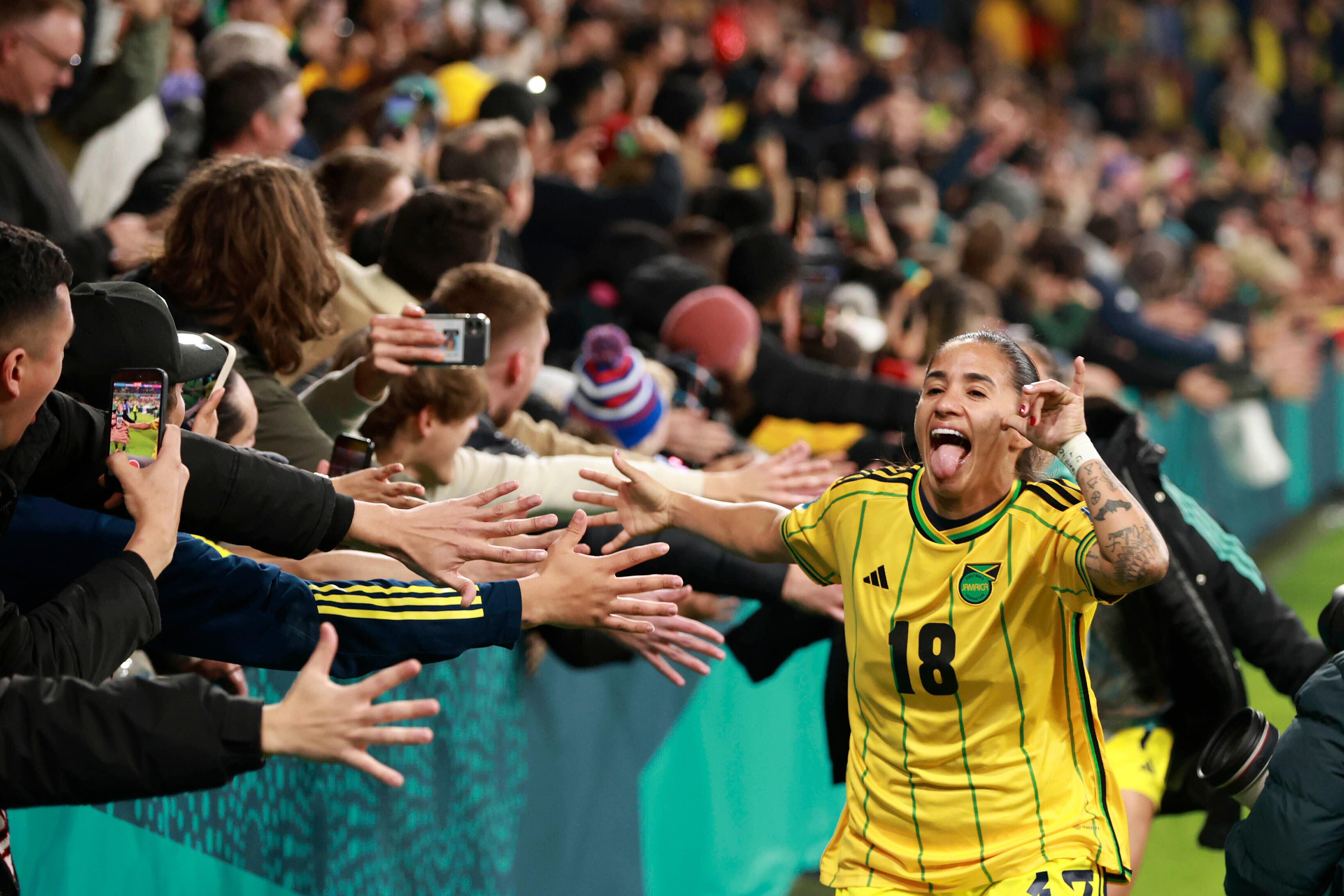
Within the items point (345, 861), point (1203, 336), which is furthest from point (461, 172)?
point (1203, 336)

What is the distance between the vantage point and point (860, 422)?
18.8ft

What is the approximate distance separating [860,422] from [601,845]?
196 cm

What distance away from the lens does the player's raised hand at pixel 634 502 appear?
3.47 metres

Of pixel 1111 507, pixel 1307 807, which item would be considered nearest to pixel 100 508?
pixel 1111 507

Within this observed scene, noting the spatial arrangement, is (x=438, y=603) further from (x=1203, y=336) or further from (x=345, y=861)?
(x=1203, y=336)

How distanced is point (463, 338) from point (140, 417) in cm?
124

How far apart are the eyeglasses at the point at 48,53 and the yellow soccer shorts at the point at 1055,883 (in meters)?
3.32

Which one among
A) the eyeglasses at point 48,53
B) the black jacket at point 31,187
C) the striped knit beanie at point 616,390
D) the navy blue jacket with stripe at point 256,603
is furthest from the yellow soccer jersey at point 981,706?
the eyeglasses at point 48,53

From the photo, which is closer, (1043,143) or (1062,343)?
(1062,343)

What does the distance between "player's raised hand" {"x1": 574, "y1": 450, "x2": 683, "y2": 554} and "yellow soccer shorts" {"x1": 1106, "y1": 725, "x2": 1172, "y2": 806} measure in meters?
1.38

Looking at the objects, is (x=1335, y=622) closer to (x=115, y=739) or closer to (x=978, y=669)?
(x=978, y=669)

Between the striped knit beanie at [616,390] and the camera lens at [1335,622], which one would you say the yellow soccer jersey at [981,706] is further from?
the striped knit beanie at [616,390]

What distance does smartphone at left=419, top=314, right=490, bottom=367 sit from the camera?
376 cm

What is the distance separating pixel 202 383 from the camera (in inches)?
118
